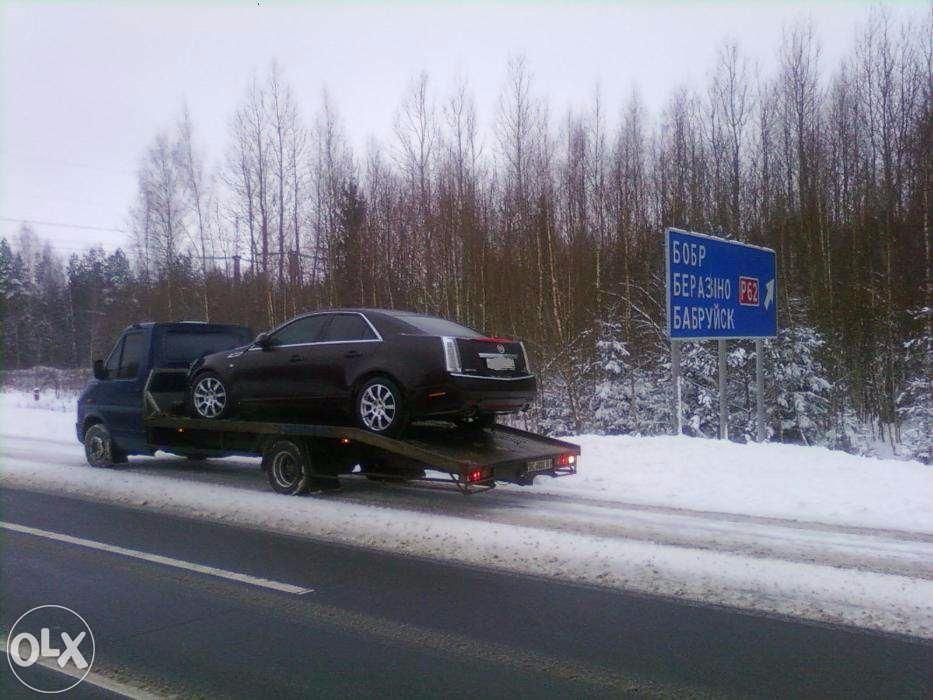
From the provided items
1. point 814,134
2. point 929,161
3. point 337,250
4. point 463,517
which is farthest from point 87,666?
point 814,134

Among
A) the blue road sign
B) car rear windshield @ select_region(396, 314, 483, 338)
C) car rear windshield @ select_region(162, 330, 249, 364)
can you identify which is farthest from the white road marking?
the blue road sign

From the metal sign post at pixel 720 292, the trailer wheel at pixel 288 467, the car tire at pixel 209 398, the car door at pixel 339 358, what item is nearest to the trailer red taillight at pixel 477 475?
the car door at pixel 339 358

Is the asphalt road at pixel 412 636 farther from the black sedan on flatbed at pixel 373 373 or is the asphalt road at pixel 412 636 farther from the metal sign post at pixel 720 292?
the metal sign post at pixel 720 292

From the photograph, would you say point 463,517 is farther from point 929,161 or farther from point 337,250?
point 337,250

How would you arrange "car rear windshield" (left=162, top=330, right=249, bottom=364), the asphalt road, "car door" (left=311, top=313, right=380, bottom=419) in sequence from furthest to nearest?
1. "car rear windshield" (left=162, top=330, right=249, bottom=364)
2. "car door" (left=311, top=313, right=380, bottom=419)
3. the asphalt road

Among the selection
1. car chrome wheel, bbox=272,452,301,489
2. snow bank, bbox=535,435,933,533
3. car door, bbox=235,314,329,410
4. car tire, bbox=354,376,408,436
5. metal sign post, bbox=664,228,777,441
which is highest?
metal sign post, bbox=664,228,777,441

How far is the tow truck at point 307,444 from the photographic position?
869cm

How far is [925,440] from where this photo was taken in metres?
21.9

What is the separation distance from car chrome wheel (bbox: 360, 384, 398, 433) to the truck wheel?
5.15m

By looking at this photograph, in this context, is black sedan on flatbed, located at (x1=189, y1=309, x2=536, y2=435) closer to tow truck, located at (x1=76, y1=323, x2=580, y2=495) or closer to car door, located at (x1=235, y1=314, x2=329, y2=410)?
car door, located at (x1=235, y1=314, x2=329, y2=410)

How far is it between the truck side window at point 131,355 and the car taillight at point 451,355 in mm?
5469

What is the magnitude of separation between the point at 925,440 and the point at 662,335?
837 centimetres

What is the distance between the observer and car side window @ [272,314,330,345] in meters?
9.79

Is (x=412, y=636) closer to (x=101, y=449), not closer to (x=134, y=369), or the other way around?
(x=134, y=369)
